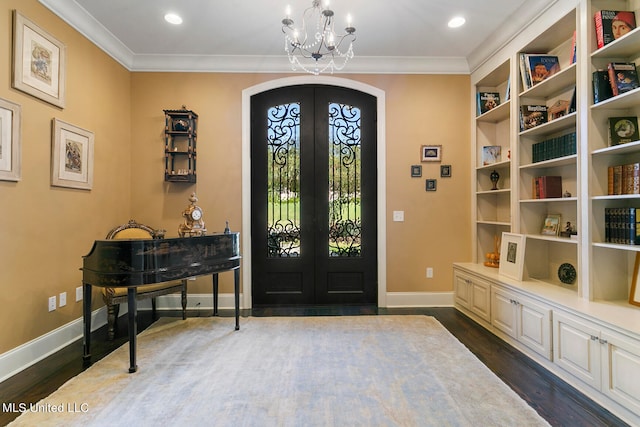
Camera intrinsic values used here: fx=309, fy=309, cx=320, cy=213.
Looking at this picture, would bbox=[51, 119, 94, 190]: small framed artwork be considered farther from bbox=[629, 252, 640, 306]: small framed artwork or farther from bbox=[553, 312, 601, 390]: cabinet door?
bbox=[629, 252, 640, 306]: small framed artwork

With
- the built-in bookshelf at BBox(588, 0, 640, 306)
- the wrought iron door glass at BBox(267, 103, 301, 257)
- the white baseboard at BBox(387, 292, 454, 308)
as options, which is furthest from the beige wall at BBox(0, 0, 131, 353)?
the built-in bookshelf at BBox(588, 0, 640, 306)

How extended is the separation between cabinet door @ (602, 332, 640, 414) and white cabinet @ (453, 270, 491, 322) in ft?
4.01

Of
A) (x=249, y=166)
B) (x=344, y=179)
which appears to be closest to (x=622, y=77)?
(x=344, y=179)

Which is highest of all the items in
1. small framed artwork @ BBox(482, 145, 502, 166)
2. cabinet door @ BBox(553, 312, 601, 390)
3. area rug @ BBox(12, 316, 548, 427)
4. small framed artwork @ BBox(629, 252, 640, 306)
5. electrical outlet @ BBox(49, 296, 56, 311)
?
small framed artwork @ BBox(482, 145, 502, 166)

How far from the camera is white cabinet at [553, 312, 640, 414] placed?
1.73 meters

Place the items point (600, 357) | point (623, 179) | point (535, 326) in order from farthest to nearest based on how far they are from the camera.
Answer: point (535, 326) → point (623, 179) → point (600, 357)

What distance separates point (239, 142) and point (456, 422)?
11.2 ft

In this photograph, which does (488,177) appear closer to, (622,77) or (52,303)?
(622,77)

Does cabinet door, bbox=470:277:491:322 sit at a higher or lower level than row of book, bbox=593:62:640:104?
lower

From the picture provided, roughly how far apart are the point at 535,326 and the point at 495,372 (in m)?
0.53

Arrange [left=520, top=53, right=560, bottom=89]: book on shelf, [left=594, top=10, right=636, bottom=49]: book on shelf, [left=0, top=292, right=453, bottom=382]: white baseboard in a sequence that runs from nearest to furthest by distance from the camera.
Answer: [left=594, top=10, right=636, bottom=49]: book on shelf
[left=0, top=292, right=453, bottom=382]: white baseboard
[left=520, top=53, right=560, bottom=89]: book on shelf

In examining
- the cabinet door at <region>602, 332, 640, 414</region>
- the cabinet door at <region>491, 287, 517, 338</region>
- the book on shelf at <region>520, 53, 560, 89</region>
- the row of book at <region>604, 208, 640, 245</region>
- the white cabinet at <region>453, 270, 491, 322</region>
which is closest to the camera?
the cabinet door at <region>602, 332, 640, 414</region>

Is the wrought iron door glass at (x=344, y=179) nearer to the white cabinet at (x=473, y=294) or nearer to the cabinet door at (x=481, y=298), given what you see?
the white cabinet at (x=473, y=294)

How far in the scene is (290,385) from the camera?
6.86ft
